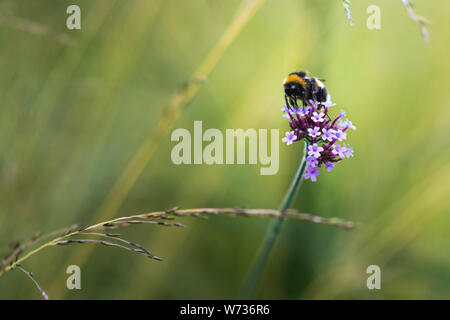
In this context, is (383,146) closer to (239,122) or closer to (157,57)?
(239,122)

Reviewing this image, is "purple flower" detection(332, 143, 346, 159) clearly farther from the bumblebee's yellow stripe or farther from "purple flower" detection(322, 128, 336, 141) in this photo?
the bumblebee's yellow stripe

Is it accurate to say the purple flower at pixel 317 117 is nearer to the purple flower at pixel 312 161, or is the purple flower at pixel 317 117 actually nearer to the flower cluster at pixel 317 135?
the flower cluster at pixel 317 135

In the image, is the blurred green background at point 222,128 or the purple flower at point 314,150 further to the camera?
the blurred green background at point 222,128

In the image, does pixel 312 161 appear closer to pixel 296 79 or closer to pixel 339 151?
pixel 339 151

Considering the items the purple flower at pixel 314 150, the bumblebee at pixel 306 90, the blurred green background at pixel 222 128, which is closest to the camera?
the purple flower at pixel 314 150

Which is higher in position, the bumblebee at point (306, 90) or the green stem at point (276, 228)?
the bumblebee at point (306, 90)

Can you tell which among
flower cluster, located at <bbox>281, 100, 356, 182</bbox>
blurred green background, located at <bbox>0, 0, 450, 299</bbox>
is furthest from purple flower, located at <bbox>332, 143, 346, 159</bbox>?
blurred green background, located at <bbox>0, 0, 450, 299</bbox>

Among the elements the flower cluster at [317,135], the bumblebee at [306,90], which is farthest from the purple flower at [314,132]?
the bumblebee at [306,90]
